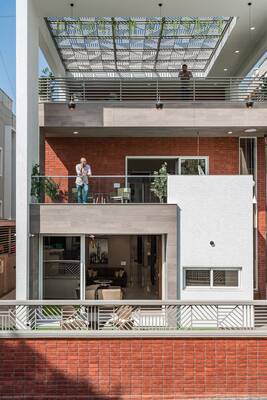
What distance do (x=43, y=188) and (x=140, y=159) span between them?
4435 millimetres

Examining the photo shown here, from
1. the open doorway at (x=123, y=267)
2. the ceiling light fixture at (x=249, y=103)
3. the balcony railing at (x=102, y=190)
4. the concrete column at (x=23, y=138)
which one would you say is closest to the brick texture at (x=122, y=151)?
the ceiling light fixture at (x=249, y=103)

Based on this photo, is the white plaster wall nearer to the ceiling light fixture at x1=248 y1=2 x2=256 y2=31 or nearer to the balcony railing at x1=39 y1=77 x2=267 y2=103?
the balcony railing at x1=39 y1=77 x2=267 y2=103

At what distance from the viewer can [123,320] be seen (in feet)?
32.3

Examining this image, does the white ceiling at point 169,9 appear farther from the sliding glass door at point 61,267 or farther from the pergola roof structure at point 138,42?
the sliding glass door at point 61,267

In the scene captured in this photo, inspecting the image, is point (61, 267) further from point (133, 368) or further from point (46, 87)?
point (46, 87)

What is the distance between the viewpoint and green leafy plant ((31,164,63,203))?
12766 millimetres

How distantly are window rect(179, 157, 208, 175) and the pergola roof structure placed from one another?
173 inches

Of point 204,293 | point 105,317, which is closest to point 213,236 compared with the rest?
point 204,293

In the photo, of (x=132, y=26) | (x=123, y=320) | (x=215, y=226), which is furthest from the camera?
(x=132, y=26)

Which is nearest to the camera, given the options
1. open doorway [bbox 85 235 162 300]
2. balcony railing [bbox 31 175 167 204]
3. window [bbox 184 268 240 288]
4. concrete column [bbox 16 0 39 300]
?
concrete column [bbox 16 0 39 300]

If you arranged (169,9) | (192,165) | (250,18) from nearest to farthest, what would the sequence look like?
1. (169,9)
2. (250,18)
3. (192,165)

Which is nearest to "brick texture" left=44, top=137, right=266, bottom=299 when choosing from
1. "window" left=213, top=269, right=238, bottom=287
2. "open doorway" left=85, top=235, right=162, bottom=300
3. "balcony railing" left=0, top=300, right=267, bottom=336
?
"open doorway" left=85, top=235, right=162, bottom=300

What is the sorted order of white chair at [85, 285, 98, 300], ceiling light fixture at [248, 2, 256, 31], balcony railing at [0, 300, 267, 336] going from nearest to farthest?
balcony railing at [0, 300, 267, 336], white chair at [85, 285, 98, 300], ceiling light fixture at [248, 2, 256, 31]

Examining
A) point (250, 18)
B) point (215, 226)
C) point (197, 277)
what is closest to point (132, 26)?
point (250, 18)
